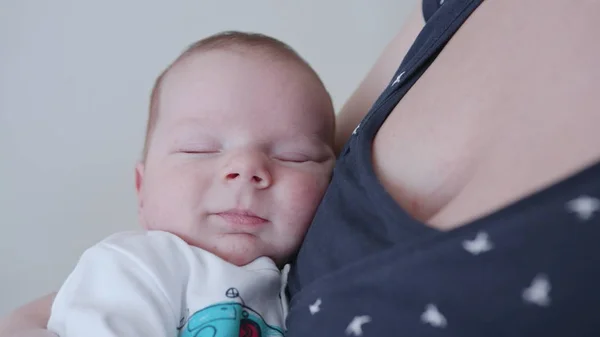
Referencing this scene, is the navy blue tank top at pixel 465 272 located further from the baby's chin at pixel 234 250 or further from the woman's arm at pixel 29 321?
the woman's arm at pixel 29 321

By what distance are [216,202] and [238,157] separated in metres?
0.06

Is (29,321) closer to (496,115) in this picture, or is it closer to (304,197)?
(304,197)

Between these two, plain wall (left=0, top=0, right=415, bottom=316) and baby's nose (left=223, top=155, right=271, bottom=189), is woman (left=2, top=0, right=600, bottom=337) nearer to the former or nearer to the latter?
baby's nose (left=223, top=155, right=271, bottom=189)

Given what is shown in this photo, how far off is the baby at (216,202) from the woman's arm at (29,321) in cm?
3

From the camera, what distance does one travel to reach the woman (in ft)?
1.24

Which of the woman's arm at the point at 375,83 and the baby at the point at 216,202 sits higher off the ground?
the woman's arm at the point at 375,83

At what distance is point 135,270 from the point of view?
64cm

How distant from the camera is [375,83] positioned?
1.01m

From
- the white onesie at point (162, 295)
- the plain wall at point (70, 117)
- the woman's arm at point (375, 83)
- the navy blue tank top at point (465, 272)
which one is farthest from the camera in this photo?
the plain wall at point (70, 117)

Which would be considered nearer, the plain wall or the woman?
the woman

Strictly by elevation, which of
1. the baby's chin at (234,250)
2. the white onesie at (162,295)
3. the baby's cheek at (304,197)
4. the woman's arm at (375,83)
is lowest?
the white onesie at (162,295)

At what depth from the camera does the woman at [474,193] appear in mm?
377

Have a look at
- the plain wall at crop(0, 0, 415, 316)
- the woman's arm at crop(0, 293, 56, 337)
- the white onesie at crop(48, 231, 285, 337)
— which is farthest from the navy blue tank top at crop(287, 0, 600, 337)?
the plain wall at crop(0, 0, 415, 316)

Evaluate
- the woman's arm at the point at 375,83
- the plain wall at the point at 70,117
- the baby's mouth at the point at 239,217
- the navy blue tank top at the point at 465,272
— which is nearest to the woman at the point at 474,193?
the navy blue tank top at the point at 465,272
